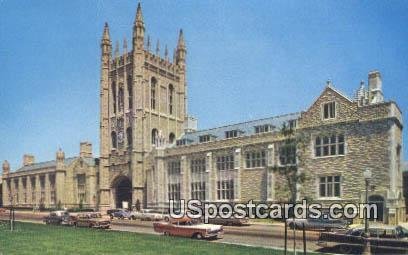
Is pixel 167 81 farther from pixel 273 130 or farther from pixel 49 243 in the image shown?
pixel 49 243

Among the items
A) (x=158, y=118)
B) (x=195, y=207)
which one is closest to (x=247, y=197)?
(x=195, y=207)

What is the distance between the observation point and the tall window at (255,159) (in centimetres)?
4738

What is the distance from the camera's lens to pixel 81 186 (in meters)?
79.8

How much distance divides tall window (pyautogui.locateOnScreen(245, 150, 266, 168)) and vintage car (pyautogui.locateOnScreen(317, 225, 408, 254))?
24030mm

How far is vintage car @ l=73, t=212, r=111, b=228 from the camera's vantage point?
35625 mm

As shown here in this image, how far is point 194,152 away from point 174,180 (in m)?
5.45

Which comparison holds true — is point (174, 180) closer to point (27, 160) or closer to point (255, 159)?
point (255, 159)

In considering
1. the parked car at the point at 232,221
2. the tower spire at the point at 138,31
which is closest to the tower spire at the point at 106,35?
the tower spire at the point at 138,31

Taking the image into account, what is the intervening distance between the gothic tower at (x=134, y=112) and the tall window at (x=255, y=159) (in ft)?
66.2

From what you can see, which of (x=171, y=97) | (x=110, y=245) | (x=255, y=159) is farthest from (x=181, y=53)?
(x=110, y=245)

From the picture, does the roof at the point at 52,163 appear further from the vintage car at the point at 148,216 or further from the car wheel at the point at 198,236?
the car wheel at the point at 198,236

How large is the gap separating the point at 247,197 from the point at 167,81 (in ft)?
106

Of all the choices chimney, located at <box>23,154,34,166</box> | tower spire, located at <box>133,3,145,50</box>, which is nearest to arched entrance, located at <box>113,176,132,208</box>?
tower spire, located at <box>133,3,145,50</box>

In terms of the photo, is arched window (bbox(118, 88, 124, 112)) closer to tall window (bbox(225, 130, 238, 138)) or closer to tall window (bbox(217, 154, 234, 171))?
tall window (bbox(225, 130, 238, 138))
